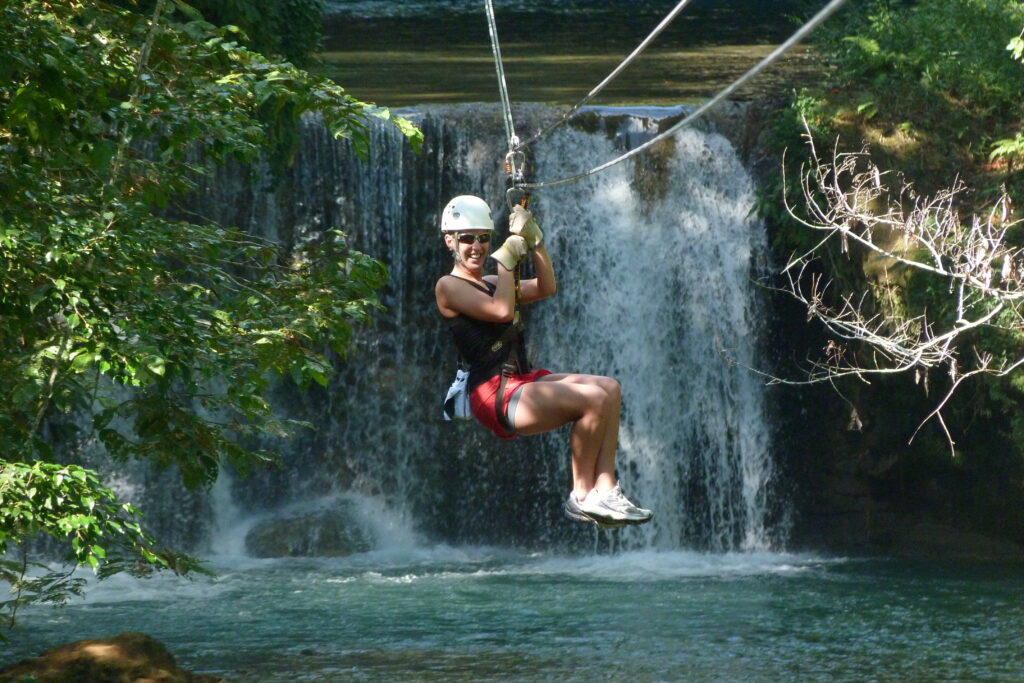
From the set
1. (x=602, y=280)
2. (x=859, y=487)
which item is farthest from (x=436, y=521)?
(x=859, y=487)

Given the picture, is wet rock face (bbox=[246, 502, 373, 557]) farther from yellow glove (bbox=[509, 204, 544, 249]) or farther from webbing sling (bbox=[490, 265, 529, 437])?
yellow glove (bbox=[509, 204, 544, 249])

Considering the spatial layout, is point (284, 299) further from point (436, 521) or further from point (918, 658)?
point (436, 521)

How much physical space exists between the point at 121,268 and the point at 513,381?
2.15m

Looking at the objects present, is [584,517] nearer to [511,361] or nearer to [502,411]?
[502,411]

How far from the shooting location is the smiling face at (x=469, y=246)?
7.41m

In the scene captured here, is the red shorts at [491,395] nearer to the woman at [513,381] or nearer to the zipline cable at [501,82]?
the woman at [513,381]

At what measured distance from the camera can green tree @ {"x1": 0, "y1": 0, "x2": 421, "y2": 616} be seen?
7.47 meters

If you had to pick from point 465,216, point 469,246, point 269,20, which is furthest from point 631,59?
point 269,20

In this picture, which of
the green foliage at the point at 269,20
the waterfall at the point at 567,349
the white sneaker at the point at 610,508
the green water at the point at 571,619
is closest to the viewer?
the white sneaker at the point at 610,508

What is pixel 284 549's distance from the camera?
16.9m

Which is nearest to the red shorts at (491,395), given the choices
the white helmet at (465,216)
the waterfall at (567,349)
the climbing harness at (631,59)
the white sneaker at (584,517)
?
the white sneaker at (584,517)

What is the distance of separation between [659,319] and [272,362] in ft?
31.0

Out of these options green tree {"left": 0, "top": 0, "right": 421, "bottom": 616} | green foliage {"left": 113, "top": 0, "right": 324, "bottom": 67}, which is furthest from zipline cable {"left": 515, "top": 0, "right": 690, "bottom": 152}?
green foliage {"left": 113, "top": 0, "right": 324, "bottom": 67}

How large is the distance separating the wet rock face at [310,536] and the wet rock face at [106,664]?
20.2 feet
